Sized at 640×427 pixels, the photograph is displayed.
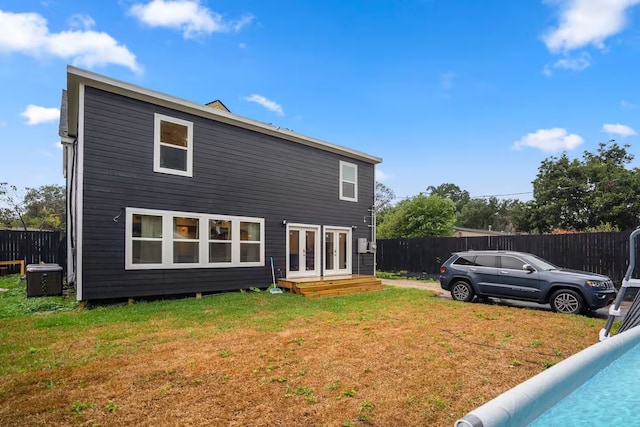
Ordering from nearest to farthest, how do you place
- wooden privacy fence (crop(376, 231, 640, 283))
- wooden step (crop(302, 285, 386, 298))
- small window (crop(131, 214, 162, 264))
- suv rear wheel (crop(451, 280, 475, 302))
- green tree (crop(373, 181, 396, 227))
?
1. small window (crop(131, 214, 162, 264))
2. suv rear wheel (crop(451, 280, 475, 302))
3. wooden step (crop(302, 285, 386, 298))
4. wooden privacy fence (crop(376, 231, 640, 283))
5. green tree (crop(373, 181, 396, 227))

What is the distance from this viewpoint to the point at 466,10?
40.6 ft

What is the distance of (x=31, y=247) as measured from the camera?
15.1 meters

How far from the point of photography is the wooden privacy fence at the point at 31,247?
14672mm

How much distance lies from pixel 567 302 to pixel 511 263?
1392 millimetres

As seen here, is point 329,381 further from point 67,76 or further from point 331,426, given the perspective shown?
point 67,76

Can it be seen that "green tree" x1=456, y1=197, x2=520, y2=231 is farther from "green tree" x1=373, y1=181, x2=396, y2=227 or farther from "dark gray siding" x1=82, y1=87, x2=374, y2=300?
"dark gray siding" x1=82, y1=87, x2=374, y2=300

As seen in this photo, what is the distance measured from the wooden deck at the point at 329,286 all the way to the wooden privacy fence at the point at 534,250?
14.8 ft

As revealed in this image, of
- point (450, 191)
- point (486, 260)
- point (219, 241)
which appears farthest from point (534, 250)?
point (450, 191)

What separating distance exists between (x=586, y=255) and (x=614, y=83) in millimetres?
8511

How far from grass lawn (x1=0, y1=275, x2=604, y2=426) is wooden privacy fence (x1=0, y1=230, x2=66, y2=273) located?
331 inches

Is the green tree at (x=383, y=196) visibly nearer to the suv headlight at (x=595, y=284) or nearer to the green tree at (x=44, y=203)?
the green tree at (x=44, y=203)

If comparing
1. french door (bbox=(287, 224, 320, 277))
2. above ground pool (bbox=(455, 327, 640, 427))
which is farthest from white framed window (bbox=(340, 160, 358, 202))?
above ground pool (bbox=(455, 327, 640, 427))

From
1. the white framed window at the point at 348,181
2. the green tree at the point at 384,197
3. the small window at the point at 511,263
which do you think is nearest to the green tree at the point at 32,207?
the white framed window at the point at 348,181

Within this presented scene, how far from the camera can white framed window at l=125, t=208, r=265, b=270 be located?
897 cm
